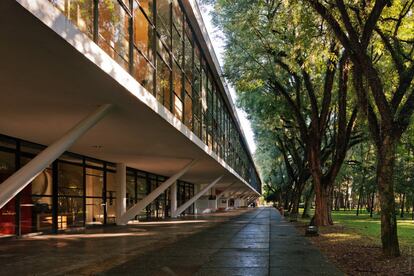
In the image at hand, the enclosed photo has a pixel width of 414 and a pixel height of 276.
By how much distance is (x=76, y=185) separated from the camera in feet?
70.4

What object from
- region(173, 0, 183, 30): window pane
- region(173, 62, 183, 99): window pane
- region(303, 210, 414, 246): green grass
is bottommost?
region(303, 210, 414, 246): green grass

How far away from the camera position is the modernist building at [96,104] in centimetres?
846

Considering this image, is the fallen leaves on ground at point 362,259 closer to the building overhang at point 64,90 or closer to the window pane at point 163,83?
the building overhang at point 64,90

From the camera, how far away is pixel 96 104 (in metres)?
11.8

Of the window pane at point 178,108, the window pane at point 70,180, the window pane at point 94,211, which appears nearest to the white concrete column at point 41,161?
the window pane at point 178,108

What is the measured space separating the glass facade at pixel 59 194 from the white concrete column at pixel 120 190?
0.24 metres

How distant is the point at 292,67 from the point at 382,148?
8117mm

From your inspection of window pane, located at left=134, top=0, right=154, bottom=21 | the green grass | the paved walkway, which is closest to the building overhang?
window pane, located at left=134, top=0, right=154, bottom=21

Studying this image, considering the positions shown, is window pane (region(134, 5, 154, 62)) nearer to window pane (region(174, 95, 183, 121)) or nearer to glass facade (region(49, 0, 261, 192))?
glass facade (region(49, 0, 261, 192))

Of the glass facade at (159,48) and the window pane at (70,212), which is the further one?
the window pane at (70,212)

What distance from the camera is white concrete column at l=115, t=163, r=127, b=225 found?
84.2 ft

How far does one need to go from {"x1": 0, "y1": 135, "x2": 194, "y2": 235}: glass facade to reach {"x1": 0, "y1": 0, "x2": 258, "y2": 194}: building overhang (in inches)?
29.7

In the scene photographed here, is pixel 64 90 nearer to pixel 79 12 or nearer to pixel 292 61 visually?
pixel 79 12

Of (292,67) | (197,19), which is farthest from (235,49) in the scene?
(292,67)
